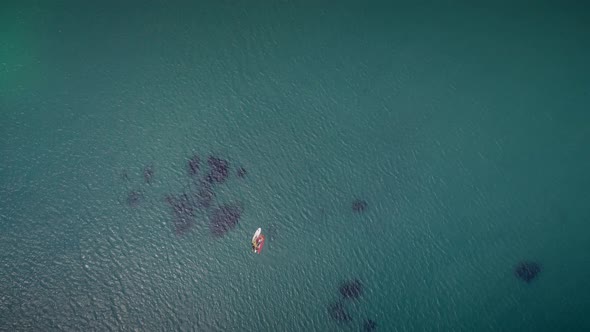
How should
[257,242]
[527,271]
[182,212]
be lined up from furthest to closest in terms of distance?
[182,212]
[527,271]
[257,242]

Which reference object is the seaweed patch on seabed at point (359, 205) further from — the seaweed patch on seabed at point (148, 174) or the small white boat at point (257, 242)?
the seaweed patch on seabed at point (148, 174)

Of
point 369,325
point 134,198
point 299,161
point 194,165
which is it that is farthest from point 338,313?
point 134,198

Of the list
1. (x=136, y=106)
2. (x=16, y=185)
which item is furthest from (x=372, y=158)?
(x=16, y=185)

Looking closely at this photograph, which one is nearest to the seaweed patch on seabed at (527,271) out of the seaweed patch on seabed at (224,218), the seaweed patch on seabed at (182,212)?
the seaweed patch on seabed at (224,218)

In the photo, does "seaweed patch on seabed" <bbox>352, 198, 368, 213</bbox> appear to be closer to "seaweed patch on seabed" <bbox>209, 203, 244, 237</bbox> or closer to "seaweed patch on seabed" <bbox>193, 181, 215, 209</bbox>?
"seaweed patch on seabed" <bbox>209, 203, 244, 237</bbox>

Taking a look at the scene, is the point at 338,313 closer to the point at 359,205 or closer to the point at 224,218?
the point at 359,205
